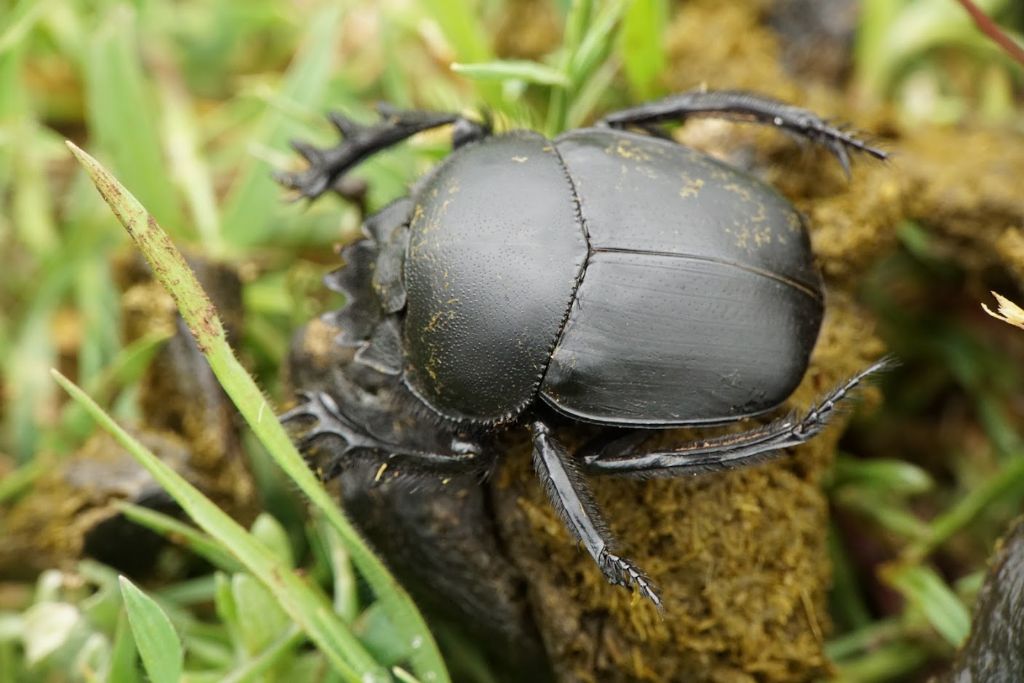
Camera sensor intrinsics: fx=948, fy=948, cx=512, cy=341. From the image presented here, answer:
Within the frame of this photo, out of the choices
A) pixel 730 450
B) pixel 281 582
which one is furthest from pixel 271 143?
pixel 730 450

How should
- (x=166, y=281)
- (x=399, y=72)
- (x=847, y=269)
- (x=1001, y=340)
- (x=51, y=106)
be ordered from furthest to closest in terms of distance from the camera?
(x=51, y=106) → (x=399, y=72) → (x=1001, y=340) → (x=847, y=269) → (x=166, y=281)

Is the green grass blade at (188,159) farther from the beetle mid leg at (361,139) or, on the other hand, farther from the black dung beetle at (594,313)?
the black dung beetle at (594,313)

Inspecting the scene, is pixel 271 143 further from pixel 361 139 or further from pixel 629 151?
pixel 629 151

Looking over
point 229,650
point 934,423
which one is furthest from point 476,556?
point 934,423

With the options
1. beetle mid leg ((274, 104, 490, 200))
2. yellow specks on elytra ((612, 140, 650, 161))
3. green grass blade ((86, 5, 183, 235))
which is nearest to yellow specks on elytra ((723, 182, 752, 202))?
yellow specks on elytra ((612, 140, 650, 161))


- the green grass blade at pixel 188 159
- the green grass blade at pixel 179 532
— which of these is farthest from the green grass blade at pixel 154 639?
the green grass blade at pixel 188 159

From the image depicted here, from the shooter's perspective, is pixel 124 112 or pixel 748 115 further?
pixel 124 112

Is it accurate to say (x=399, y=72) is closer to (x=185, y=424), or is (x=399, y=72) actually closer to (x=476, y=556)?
(x=185, y=424)
